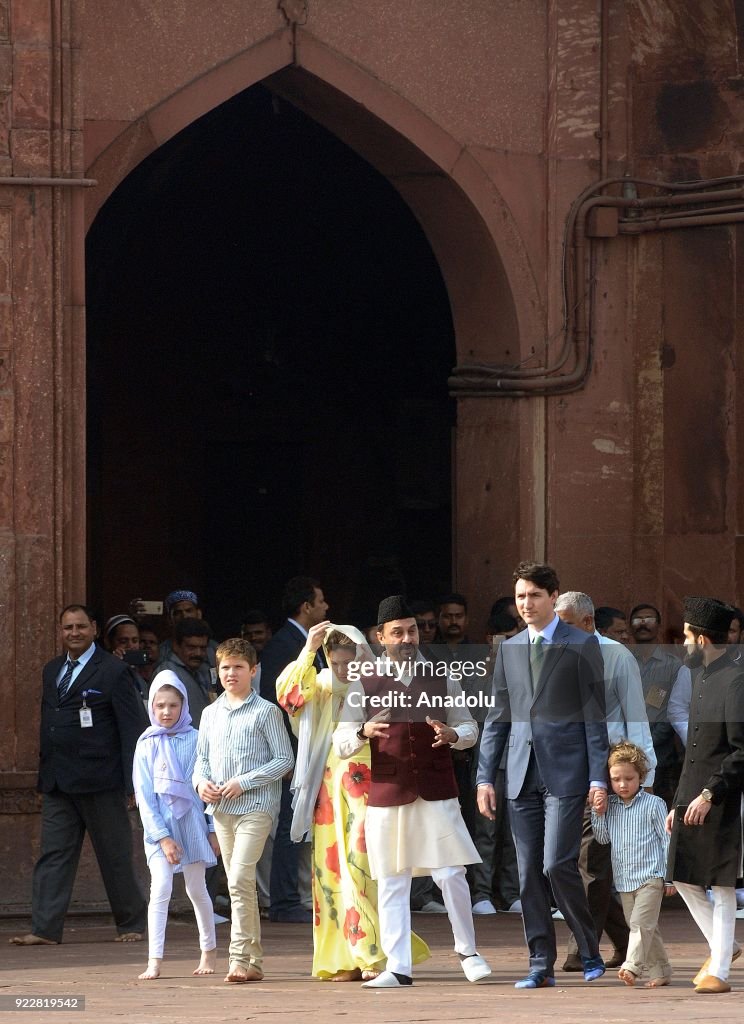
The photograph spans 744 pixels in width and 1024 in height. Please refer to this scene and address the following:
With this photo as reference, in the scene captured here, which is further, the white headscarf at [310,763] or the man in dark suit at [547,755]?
the white headscarf at [310,763]

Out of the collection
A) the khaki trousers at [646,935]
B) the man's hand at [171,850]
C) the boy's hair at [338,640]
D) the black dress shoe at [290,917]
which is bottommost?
the black dress shoe at [290,917]

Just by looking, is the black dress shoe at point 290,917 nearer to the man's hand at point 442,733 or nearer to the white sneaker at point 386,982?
the white sneaker at point 386,982

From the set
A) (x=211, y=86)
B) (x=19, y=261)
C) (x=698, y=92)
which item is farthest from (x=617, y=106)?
(x=19, y=261)

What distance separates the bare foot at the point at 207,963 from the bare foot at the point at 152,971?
0.57ft

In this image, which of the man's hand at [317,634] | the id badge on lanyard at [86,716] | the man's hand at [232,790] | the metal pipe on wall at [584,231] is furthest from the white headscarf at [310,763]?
the metal pipe on wall at [584,231]

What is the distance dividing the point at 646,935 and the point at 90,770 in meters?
3.07

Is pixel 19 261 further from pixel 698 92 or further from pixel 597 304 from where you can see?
pixel 698 92

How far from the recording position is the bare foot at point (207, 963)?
8609 mm

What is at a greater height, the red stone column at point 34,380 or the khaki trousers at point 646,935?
the red stone column at point 34,380

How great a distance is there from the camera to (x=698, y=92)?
495 inches

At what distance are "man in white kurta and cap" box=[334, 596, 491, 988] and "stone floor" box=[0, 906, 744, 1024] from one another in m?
0.22

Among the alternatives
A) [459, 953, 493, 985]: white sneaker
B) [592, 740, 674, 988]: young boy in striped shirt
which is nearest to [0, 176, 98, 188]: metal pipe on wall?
[592, 740, 674, 988]: young boy in striped shirt

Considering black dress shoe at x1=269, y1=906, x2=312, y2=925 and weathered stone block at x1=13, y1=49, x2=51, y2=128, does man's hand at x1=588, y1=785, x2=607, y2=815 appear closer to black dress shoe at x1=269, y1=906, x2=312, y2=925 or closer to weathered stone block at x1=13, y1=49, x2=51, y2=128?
black dress shoe at x1=269, y1=906, x2=312, y2=925

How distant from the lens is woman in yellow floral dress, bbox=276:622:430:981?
28.0 ft
